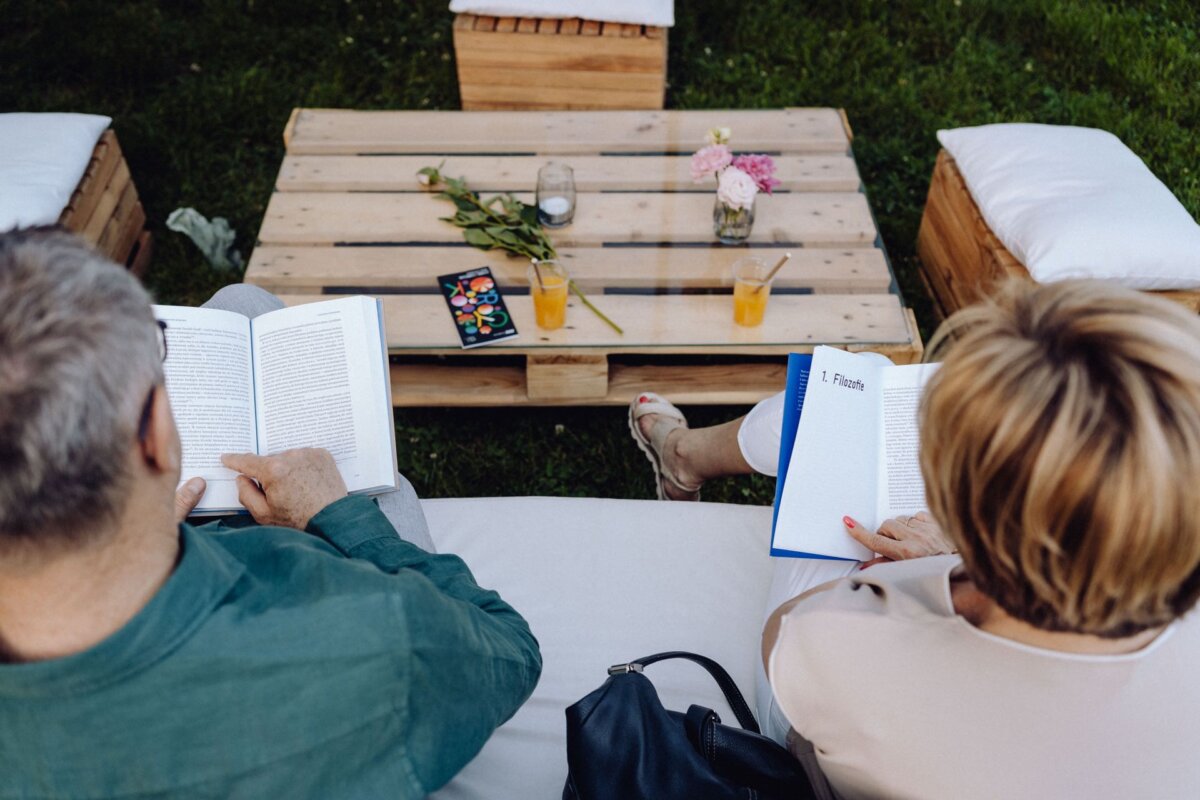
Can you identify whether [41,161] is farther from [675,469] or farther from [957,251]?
[957,251]

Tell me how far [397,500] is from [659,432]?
820 millimetres

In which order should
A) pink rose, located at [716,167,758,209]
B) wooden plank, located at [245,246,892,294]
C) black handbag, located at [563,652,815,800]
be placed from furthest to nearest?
wooden plank, located at [245,246,892,294], pink rose, located at [716,167,758,209], black handbag, located at [563,652,815,800]

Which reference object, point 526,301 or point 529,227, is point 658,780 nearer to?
point 526,301

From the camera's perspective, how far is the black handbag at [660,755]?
1070mm

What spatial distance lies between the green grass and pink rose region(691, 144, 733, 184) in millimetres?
1032

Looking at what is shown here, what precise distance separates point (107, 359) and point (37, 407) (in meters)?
0.07

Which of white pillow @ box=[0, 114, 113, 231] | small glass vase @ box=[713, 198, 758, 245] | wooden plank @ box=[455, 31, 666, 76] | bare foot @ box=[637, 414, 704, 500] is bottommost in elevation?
bare foot @ box=[637, 414, 704, 500]

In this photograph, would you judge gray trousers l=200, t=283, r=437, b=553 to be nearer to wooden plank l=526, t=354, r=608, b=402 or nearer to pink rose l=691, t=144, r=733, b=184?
wooden plank l=526, t=354, r=608, b=402

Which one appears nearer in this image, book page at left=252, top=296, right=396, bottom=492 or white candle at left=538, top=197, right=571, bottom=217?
book page at left=252, top=296, right=396, bottom=492

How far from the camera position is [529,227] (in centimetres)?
211

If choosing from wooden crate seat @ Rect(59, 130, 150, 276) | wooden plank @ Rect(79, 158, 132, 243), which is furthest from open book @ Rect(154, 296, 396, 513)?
wooden plank @ Rect(79, 158, 132, 243)

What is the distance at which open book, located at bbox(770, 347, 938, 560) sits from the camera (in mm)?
1388

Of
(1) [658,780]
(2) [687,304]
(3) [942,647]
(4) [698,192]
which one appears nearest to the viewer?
(3) [942,647]

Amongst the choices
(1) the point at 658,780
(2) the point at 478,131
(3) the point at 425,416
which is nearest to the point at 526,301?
(3) the point at 425,416
